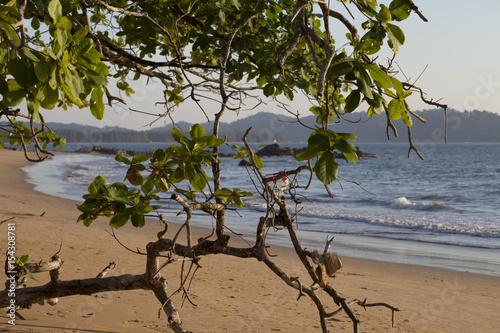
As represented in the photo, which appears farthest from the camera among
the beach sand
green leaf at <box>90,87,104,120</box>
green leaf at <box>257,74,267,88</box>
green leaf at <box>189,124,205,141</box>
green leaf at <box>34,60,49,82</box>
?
the beach sand

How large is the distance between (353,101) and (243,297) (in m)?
4.45

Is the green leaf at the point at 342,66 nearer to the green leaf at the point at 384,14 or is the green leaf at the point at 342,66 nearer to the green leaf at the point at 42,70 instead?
the green leaf at the point at 384,14

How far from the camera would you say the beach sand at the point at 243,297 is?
424 cm

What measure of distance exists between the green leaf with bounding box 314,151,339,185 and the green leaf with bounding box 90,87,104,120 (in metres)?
0.66

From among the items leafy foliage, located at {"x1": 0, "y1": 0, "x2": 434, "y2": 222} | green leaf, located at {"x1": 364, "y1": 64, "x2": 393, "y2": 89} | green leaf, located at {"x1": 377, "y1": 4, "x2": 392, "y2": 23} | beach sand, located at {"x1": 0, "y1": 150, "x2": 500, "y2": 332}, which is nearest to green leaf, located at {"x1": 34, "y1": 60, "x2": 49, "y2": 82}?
leafy foliage, located at {"x1": 0, "y1": 0, "x2": 434, "y2": 222}

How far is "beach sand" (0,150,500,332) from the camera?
13.9 ft

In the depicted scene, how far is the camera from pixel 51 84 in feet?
3.75

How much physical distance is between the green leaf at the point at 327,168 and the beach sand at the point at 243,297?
309cm

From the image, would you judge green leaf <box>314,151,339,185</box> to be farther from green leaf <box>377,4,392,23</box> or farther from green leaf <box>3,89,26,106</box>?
green leaf <box>3,89,26,106</box>

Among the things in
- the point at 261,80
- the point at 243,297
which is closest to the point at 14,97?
the point at 261,80

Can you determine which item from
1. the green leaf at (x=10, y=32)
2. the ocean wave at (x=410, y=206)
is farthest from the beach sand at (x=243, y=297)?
the ocean wave at (x=410, y=206)

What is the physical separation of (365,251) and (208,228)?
4.01 meters

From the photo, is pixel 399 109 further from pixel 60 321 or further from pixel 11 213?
pixel 11 213

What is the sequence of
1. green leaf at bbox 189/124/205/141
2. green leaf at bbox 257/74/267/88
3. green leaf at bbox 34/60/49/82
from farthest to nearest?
green leaf at bbox 257/74/267/88 < green leaf at bbox 189/124/205/141 < green leaf at bbox 34/60/49/82
